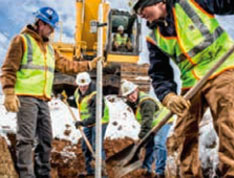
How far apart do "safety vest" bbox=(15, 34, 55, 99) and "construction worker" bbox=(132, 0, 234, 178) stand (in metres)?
0.96

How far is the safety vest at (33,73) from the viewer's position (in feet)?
8.39

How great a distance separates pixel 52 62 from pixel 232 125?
5.20ft

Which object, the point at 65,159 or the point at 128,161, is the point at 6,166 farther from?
the point at 128,161

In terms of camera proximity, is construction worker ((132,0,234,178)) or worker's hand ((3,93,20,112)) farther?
worker's hand ((3,93,20,112))

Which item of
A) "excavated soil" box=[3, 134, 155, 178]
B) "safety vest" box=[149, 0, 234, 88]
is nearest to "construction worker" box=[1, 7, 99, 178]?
"safety vest" box=[149, 0, 234, 88]

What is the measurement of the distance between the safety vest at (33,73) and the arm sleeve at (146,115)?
4.83ft

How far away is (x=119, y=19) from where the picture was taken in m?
8.25

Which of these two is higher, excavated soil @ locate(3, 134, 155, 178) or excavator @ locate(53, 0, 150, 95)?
excavator @ locate(53, 0, 150, 95)

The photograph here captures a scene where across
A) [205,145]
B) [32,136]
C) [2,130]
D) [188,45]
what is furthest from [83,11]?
[188,45]

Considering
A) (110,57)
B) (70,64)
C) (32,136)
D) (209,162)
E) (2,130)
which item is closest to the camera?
(32,136)

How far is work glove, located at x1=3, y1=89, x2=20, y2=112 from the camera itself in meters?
2.41

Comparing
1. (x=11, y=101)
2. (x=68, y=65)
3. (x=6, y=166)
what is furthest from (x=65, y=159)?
(x=11, y=101)

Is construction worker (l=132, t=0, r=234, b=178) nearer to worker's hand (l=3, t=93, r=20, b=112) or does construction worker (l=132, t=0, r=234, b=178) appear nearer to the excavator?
worker's hand (l=3, t=93, r=20, b=112)

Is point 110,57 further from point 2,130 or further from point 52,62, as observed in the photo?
point 52,62
